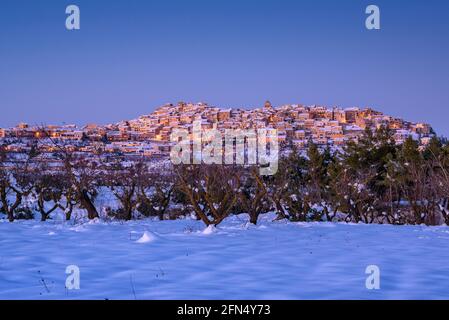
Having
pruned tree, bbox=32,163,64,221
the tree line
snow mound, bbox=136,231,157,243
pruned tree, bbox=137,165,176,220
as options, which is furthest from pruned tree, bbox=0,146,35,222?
snow mound, bbox=136,231,157,243

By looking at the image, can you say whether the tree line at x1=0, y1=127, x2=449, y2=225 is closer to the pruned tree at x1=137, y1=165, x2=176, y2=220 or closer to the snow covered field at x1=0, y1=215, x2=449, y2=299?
the pruned tree at x1=137, y1=165, x2=176, y2=220

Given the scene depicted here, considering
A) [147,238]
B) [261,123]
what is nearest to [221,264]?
[147,238]

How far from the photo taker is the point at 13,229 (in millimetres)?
14398

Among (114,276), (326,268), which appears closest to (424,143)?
(326,268)

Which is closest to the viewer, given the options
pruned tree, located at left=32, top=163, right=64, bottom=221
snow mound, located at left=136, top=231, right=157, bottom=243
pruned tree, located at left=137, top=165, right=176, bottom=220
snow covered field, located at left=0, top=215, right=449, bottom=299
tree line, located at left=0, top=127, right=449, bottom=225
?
snow covered field, located at left=0, top=215, right=449, bottom=299

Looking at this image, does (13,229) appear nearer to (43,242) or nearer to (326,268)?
(43,242)

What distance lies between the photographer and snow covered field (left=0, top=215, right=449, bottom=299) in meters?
6.72

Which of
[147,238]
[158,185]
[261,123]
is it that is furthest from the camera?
[261,123]

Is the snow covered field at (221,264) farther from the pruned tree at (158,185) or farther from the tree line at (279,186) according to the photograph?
the pruned tree at (158,185)

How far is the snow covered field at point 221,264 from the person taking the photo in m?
6.72

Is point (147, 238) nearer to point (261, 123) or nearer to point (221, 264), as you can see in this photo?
point (221, 264)

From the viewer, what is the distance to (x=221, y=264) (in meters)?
8.80

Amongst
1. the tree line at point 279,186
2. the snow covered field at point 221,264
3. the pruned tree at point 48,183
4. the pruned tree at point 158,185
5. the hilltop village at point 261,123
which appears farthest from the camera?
the hilltop village at point 261,123

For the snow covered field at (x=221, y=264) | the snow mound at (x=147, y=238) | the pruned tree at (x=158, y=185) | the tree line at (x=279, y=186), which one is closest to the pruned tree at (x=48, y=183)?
the tree line at (x=279, y=186)
